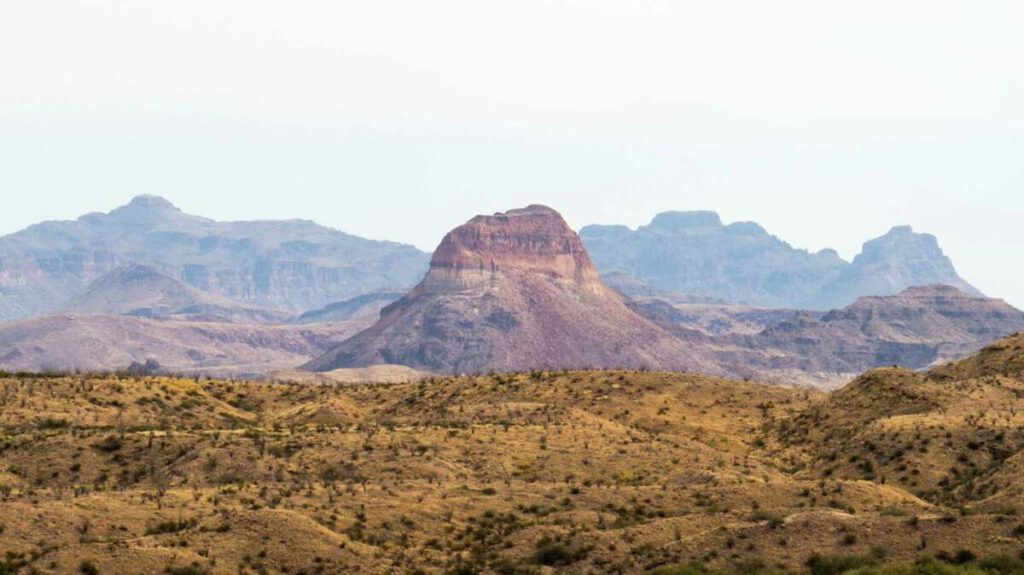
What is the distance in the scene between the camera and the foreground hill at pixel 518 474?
166 feet

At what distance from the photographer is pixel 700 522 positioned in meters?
54.9

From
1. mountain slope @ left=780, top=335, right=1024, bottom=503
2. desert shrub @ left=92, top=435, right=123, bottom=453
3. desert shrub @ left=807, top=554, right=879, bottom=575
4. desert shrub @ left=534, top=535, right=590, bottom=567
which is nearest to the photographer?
desert shrub @ left=807, top=554, right=879, bottom=575

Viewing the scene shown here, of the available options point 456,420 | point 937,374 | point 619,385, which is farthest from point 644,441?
point 937,374

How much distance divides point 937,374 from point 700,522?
49.8m

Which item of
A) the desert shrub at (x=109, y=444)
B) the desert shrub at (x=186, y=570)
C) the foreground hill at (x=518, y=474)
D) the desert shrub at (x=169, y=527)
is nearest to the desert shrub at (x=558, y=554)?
the foreground hill at (x=518, y=474)

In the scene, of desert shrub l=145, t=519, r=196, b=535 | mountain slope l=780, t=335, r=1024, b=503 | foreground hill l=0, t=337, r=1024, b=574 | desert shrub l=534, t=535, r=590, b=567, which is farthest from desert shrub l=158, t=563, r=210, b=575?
mountain slope l=780, t=335, r=1024, b=503

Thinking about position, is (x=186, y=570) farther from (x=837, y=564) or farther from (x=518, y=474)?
(x=518, y=474)

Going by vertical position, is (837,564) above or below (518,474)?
below

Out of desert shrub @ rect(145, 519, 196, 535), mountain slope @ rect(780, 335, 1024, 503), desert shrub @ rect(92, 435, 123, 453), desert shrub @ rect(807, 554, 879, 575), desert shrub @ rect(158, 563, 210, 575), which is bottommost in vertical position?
desert shrub @ rect(158, 563, 210, 575)

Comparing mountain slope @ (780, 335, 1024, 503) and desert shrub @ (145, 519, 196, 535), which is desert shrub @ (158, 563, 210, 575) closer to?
desert shrub @ (145, 519, 196, 535)

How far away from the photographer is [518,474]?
69562 millimetres

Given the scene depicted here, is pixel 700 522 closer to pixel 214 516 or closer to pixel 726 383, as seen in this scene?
A: pixel 214 516

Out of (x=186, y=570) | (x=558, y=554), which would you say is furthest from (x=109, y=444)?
(x=558, y=554)

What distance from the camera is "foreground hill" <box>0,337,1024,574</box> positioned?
166 ft
